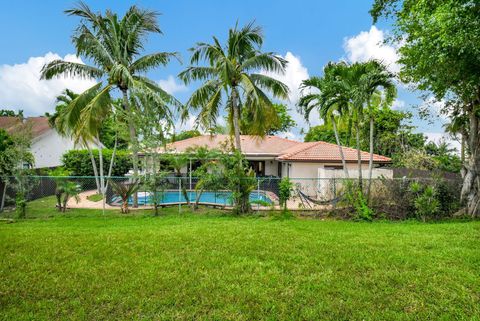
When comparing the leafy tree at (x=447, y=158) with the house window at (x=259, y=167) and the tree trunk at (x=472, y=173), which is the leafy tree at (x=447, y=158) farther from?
the house window at (x=259, y=167)

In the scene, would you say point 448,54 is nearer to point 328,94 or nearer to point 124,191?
point 328,94

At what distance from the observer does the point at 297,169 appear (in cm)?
1873

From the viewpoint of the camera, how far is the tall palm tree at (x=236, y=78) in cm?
1185

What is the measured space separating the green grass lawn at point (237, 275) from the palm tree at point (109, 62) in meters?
6.13

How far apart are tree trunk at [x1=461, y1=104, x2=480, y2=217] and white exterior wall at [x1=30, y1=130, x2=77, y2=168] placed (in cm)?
2707

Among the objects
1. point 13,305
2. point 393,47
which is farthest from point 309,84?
point 13,305

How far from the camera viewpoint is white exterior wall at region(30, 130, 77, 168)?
2492cm

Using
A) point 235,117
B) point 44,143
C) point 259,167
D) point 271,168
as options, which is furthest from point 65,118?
point 44,143

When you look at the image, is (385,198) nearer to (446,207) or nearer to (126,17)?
(446,207)

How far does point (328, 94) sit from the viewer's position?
41.1 feet

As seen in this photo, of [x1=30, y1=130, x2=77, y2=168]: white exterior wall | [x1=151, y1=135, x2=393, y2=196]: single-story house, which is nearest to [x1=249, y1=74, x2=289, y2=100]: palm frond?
[x1=151, y1=135, x2=393, y2=196]: single-story house

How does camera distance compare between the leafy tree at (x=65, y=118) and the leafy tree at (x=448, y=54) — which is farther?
the leafy tree at (x=65, y=118)

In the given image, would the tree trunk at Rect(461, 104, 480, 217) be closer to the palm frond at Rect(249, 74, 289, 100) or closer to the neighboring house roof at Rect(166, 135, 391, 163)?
the neighboring house roof at Rect(166, 135, 391, 163)

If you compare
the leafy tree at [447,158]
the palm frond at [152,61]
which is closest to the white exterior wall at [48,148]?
the palm frond at [152,61]
